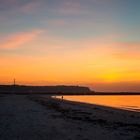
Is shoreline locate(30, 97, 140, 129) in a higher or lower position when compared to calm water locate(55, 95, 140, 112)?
higher

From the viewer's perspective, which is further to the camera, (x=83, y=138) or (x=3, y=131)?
(x=3, y=131)

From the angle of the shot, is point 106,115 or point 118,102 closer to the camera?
point 106,115

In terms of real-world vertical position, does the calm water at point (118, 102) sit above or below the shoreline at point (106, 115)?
below

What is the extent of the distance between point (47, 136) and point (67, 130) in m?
2.13

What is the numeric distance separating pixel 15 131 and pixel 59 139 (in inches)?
108

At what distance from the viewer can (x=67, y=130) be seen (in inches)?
602

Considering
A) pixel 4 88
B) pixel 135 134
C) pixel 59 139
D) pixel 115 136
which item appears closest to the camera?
pixel 59 139

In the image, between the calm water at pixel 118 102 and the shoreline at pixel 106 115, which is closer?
the shoreline at pixel 106 115

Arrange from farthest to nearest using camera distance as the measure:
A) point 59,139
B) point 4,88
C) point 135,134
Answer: point 4,88 → point 135,134 → point 59,139

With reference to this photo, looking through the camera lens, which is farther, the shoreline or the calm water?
the calm water

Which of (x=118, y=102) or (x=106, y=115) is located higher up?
(x=106, y=115)

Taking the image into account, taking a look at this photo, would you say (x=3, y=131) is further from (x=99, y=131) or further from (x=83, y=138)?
(x=99, y=131)

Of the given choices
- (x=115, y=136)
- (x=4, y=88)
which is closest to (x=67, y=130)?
(x=115, y=136)

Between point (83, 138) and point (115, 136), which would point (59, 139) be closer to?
point (83, 138)
